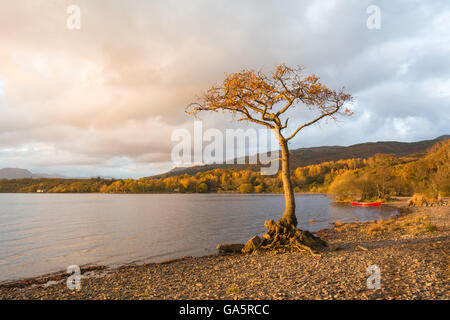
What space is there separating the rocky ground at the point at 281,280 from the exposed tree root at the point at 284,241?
909 mm

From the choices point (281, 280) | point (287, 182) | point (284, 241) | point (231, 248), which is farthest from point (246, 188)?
point (281, 280)

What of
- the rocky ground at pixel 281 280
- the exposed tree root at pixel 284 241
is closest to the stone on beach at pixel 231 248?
the exposed tree root at pixel 284 241

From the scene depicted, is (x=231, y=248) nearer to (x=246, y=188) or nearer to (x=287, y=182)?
(x=287, y=182)

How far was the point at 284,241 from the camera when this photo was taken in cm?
1541

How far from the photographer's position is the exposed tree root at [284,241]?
48.3 ft

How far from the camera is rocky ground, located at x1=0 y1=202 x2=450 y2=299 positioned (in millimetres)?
7199

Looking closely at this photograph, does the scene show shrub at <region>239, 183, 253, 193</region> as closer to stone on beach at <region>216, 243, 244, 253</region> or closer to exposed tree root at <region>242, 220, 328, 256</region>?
stone on beach at <region>216, 243, 244, 253</region>

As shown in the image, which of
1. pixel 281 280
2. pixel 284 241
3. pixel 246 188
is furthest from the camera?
pixel 246 188

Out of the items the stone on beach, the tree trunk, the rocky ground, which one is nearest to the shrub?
the stone on beach

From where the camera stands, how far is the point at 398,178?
78.8m

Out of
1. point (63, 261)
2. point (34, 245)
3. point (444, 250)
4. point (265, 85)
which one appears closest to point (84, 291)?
point (63, 261)

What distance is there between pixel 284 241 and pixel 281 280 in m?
6.82
